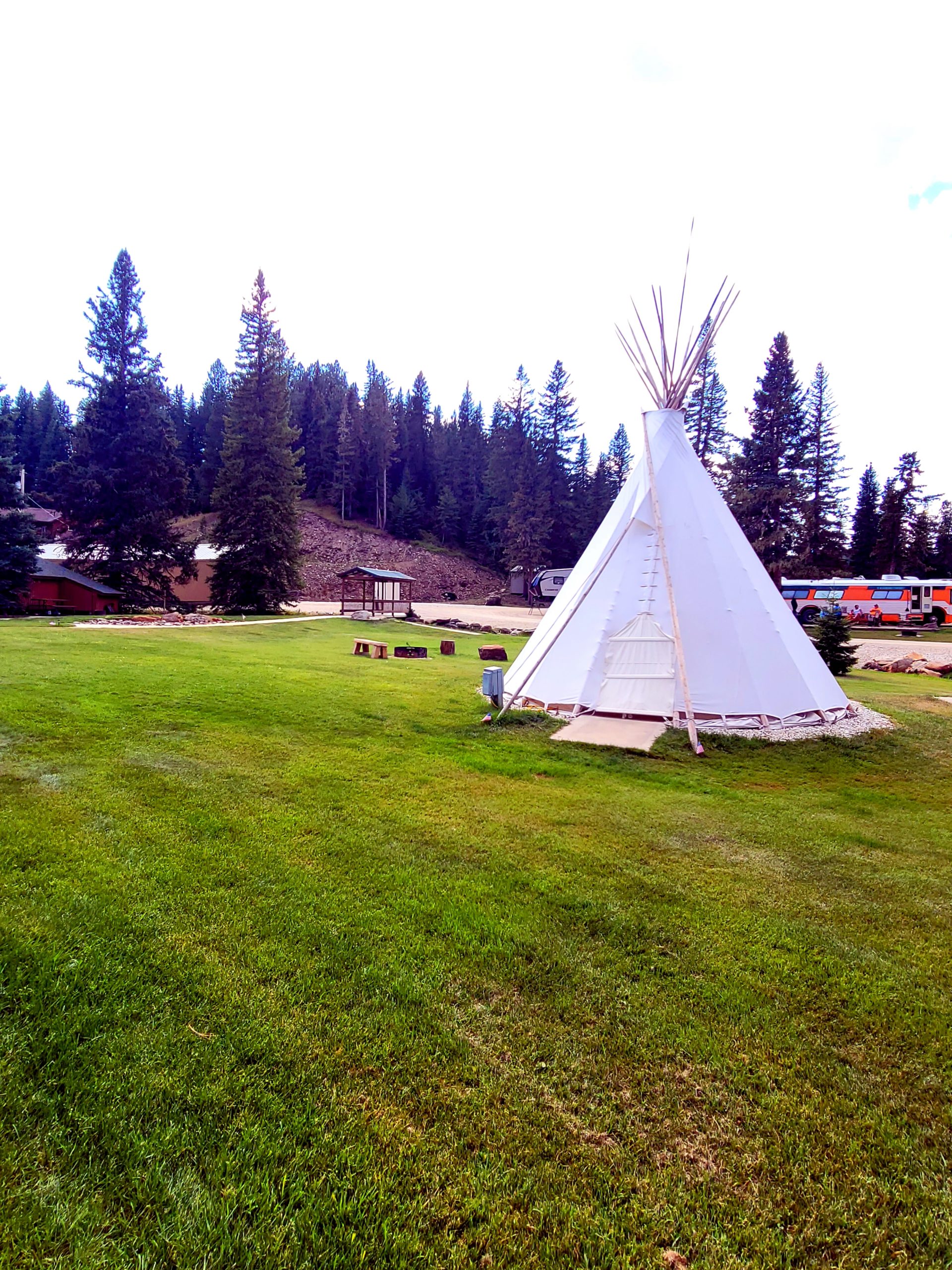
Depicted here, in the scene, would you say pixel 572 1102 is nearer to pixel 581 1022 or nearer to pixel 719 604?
pixel 581 1022

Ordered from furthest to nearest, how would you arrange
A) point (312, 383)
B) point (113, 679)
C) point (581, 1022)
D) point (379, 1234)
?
1. point (312, 383)
2. point (113, 679)
3. point (581, 1022)
4. point (379, 1234)

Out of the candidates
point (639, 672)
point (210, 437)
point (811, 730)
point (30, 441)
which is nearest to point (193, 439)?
point (210, 437)

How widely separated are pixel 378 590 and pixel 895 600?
92.9 ft

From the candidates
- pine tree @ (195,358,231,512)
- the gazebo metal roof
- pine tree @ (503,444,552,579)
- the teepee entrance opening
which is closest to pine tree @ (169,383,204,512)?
pine tree @ (195,358,231,512)

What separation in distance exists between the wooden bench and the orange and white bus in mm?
25660

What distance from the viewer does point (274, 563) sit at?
99.0 ft

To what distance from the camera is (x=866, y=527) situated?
5197 cm

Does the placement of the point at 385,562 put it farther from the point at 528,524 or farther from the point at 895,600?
the point at 895,600

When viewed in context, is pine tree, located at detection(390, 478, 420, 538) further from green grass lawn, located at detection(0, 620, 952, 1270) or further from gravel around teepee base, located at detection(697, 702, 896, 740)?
green grass lawn, located at detection(0, 620, 952, 1270)

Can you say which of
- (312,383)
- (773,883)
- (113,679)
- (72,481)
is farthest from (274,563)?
(312,383)

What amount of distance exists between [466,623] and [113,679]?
68.9ft

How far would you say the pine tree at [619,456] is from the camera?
5922cm

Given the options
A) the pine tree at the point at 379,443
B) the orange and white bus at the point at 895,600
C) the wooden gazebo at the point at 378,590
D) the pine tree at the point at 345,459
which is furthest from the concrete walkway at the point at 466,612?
the pine tree at the point at 345,459

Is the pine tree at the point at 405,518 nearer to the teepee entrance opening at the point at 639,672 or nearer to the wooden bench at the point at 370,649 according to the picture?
the wooden bench at the point at 370,649
